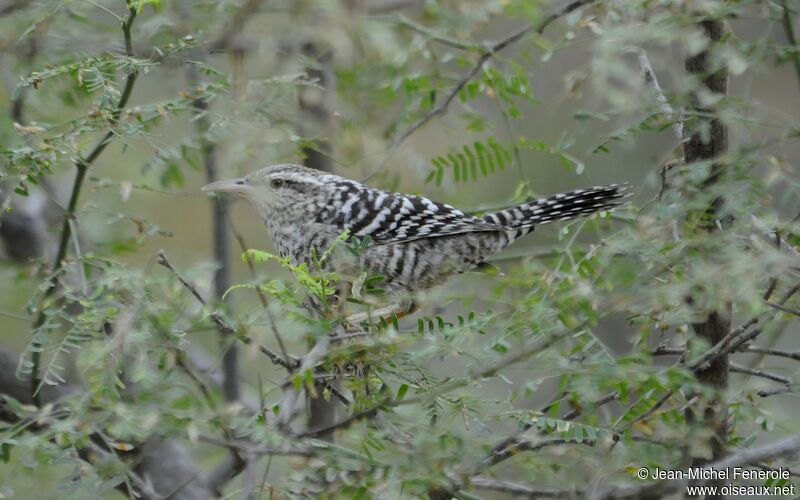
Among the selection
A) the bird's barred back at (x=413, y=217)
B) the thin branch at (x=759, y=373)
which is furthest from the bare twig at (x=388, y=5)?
the thin branch at (x=759, y=373)

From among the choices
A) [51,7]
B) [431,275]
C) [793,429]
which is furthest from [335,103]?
[793,429]

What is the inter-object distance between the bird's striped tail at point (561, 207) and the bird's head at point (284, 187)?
919 mm

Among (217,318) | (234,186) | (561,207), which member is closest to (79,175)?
(217,318)

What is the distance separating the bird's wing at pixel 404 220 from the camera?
4961mm

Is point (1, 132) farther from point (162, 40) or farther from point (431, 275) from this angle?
point (431, 275)

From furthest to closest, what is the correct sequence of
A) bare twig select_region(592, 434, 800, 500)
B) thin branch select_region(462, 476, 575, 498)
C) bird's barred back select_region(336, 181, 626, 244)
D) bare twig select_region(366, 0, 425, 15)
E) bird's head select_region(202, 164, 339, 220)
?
bare twig select_region(366, 0, 425, 15) < bird's head select_region(202, 164, 339, 220) < bird's barred back select_region(336, 181, 626, 244) < thin branch select_region(462, 476, 575, 498) < bare twig select_region(592, 434, 800, 500)

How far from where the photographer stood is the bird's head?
527cm

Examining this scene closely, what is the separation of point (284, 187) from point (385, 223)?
71 cm

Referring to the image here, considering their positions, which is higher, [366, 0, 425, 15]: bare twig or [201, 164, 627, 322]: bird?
[366, 0, 425, 15]: bare twig

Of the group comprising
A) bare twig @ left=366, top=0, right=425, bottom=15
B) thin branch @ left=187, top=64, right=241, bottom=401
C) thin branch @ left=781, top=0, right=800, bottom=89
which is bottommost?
thin branch @ left=187, top=64, right=241, bottom=401

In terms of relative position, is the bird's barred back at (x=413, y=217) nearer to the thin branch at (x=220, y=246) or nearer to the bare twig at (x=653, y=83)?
the thin branch at (x=220, y=246)

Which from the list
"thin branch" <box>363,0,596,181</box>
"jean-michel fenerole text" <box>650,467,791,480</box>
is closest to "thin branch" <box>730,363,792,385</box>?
"jean-michel fenerole text" <box>650,467,791,480</box>

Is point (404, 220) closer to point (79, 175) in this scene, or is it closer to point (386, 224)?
point (386, 224)

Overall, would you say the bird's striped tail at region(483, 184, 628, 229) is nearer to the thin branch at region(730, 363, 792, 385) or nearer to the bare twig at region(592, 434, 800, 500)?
the thin branch at region(730, 363, 792, 385)
